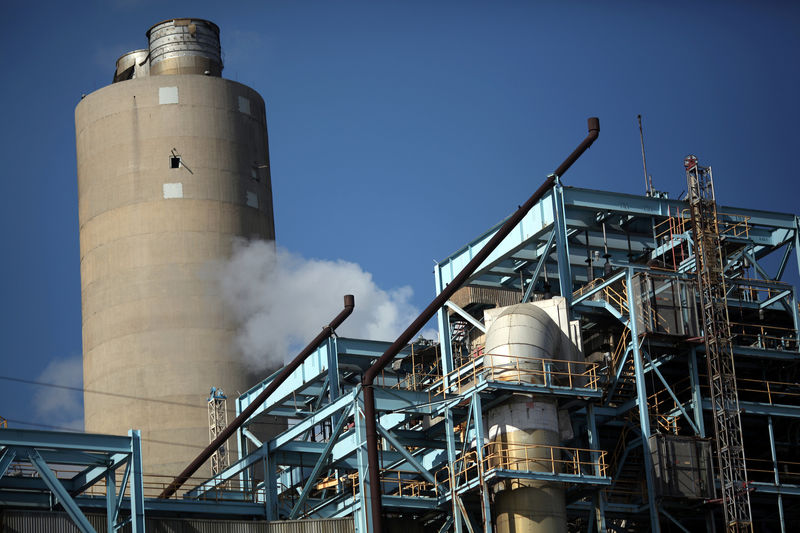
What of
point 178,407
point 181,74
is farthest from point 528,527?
point 181,74

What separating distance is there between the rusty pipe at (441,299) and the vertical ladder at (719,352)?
4030 millimetres

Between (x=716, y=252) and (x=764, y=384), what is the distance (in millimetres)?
5329

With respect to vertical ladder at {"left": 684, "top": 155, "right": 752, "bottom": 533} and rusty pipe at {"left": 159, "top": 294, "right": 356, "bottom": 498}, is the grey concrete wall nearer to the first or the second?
rusty pipe at {"left": 159, "top": 294, "right": 356, "bottom": 498}

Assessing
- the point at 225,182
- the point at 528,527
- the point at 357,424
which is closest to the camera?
the point at 528,527

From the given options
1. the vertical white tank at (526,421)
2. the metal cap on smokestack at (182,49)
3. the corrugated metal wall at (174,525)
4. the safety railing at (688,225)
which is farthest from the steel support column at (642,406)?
the metal cap on smokestack at (182,49)

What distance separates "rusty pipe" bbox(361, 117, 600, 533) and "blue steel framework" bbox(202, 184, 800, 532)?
0.50 metres

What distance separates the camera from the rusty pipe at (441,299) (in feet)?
148

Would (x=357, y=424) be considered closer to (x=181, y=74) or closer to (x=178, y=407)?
(x=178, y=407)

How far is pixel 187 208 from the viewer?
71.1 meters

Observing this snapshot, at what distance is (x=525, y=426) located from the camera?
44438 mm

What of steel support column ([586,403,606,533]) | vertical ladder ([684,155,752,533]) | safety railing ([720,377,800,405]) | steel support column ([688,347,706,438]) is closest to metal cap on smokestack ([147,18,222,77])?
vertical ladder ([684,155,752,533])

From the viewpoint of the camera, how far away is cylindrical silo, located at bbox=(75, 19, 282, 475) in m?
68.2

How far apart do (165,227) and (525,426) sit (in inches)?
1231

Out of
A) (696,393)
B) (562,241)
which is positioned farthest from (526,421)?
(562,241)
